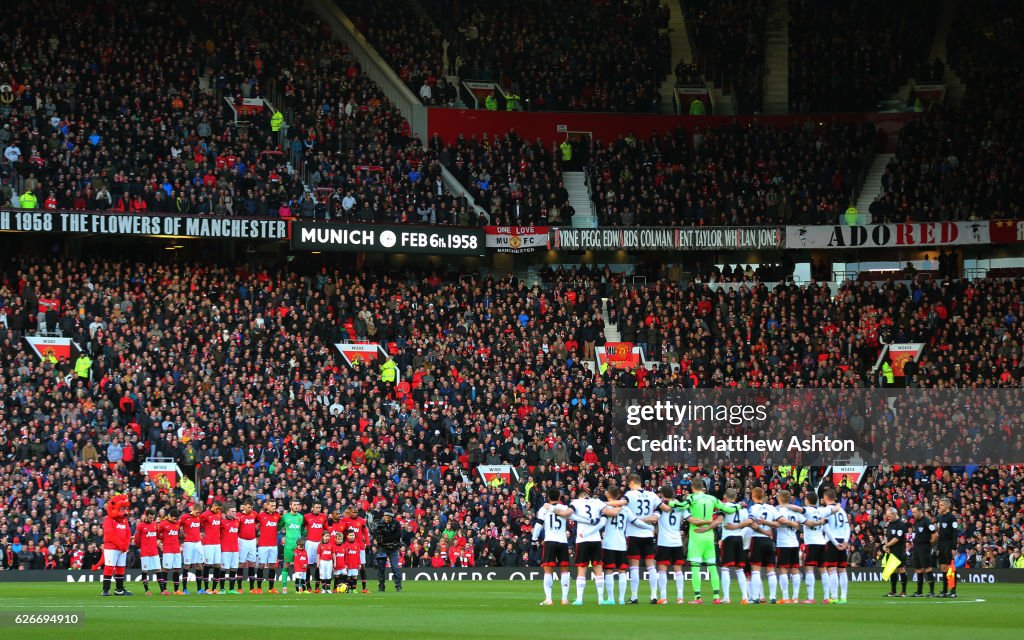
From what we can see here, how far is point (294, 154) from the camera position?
5903cm

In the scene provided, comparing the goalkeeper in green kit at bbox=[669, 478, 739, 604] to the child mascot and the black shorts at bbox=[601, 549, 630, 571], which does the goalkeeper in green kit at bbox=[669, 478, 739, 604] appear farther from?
the child mascot

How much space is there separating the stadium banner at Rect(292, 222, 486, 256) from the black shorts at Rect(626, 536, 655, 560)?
30825 mm

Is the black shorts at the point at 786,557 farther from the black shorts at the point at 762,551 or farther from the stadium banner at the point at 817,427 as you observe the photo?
the stadium banner at the point at 817,427

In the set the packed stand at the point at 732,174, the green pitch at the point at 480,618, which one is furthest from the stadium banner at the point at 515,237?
the green pitch at the point at 480,618

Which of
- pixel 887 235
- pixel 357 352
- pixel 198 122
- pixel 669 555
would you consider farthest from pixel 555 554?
pixel 887 235

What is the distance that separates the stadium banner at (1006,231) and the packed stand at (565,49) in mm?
14824

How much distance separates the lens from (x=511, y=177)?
6194 centimetres

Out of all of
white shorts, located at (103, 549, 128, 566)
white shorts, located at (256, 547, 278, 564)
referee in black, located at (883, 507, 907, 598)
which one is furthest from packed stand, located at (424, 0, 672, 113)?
white shorts, located at (103, 549, 128, 566)

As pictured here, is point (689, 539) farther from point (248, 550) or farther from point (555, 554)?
point (248, 550)

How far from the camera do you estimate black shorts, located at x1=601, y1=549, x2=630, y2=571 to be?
2661 cm

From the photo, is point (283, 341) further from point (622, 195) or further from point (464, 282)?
point (622, 195)

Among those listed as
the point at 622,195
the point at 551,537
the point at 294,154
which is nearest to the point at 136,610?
the point at 551,537

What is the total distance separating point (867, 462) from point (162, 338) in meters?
A: 23.1

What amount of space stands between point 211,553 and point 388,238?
2479 cm
